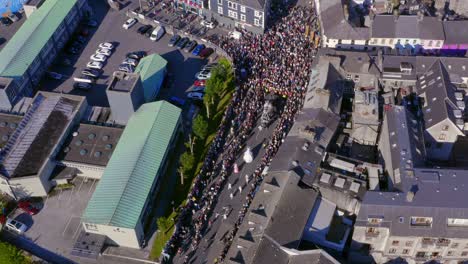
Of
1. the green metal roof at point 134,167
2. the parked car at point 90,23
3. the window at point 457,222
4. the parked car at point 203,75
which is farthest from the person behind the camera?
the parked car at point 90,23

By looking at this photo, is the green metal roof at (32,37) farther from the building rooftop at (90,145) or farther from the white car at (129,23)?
the building rooftop at (90,145)

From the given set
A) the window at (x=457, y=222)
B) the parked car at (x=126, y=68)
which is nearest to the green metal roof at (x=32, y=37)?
the parked car at (x=126, y=68)

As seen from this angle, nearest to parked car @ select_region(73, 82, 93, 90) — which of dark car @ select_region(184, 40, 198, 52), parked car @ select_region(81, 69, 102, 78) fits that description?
parked car @ select_region(81, 69, 102, 78)

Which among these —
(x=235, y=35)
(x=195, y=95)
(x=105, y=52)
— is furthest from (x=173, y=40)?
(x=195, y=95)

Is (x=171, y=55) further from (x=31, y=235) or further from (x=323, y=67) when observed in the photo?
(x=31, y=235)

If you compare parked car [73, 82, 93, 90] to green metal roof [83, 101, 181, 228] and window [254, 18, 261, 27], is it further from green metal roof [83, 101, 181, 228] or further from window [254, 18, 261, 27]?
window [254, 18, 261, 27]

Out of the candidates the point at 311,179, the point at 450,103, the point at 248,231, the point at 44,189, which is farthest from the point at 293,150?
the point at 44,189
